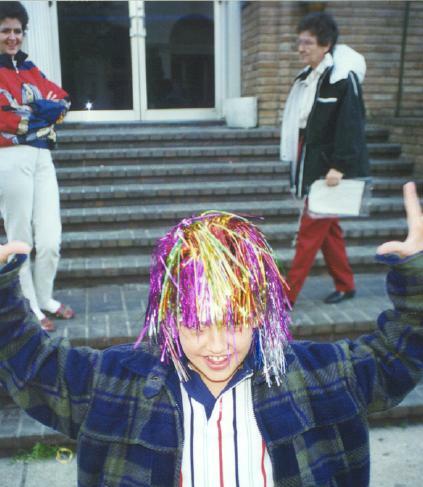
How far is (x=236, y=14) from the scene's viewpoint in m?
7.21

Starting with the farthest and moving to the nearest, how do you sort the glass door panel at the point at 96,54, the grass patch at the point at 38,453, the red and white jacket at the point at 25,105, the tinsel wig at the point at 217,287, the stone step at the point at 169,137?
1. the glass door panel at the point at 96,54
2. the stone step at the point at 169,137
3. the red and white jacket at the point at 25,105
4. the grass patch at the point at 38,453
5. the tinsel wig at the point at 217,287

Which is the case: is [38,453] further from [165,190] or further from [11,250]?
[165,190]

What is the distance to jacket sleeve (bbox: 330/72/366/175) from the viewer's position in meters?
3.51

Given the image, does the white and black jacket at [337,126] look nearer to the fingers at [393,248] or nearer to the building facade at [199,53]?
the fingers at [393,248]

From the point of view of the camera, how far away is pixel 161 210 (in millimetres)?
5238

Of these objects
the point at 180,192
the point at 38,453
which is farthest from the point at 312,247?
the point at 180,192

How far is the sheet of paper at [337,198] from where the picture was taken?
359 cm

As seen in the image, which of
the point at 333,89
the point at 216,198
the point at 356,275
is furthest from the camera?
the point at 216,198

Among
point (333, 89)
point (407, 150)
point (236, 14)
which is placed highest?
point (236, 14)

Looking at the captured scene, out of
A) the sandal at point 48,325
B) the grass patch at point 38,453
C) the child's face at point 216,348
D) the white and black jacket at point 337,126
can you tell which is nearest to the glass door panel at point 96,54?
the white and black jacket at point 337,126

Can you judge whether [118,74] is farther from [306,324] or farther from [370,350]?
[370,350]

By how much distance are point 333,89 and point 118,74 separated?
4.72 m

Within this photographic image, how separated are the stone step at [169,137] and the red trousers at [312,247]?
9.24ft

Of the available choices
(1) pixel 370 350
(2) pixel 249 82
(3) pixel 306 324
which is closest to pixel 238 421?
(1) pixel 370 350
